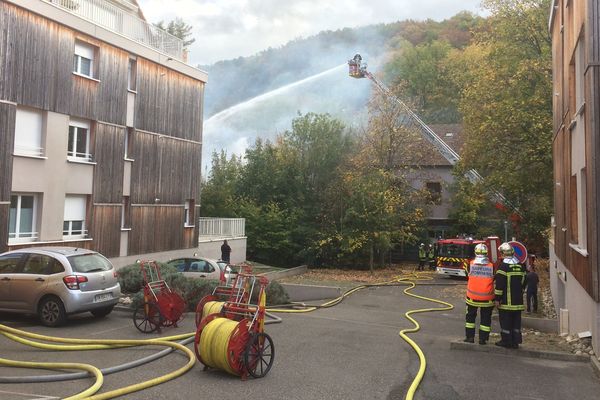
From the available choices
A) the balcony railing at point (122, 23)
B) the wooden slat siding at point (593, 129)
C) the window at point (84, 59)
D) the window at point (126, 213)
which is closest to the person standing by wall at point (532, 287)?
the wooden slat siding at point (593, 129)

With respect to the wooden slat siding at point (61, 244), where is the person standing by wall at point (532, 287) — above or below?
below

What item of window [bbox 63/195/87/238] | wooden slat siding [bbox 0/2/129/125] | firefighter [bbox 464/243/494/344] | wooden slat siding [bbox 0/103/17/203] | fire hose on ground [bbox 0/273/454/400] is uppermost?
wooden slat siding [bbox 0/2/129/125]

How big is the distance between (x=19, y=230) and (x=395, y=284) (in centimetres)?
1470

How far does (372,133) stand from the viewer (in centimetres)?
3231

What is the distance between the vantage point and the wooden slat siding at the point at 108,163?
62.3 feet

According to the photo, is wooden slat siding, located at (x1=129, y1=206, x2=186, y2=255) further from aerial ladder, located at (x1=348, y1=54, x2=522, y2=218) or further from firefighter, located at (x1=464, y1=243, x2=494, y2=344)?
aerial ladder, located at (x1=348, y1=54, x2=522, y2=218)

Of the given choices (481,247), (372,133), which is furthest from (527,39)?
(481,247)

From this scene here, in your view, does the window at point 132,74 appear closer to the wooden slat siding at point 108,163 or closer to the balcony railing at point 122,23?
the balcony railing at point 122,23

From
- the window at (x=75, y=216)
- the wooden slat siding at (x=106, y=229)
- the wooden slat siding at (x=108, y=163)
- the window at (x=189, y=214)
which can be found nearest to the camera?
the window at (x=75, y=216)

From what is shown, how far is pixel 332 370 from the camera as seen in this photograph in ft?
23.0

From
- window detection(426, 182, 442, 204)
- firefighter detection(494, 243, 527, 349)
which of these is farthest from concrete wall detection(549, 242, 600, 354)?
window detection(426, 182, 442, 204)

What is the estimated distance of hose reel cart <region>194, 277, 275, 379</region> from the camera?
20.4 ft

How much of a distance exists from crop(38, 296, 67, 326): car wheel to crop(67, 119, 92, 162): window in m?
9.32

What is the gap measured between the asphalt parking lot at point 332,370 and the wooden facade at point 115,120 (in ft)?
27.3
